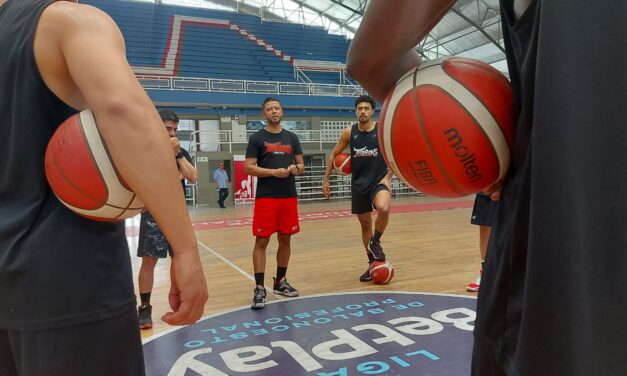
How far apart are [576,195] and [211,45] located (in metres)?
22.4

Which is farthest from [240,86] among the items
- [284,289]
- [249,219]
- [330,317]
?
[330,317]

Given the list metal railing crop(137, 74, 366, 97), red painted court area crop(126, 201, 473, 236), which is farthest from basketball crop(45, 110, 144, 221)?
metal railing crop(137, 74, 366, 97)

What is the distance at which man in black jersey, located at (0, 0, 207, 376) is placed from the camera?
0.94 metres

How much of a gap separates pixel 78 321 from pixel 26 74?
56cm

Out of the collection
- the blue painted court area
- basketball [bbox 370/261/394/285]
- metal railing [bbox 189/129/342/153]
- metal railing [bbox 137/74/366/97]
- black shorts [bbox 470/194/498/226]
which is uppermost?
metal railing [bbox 137/74/366/97]

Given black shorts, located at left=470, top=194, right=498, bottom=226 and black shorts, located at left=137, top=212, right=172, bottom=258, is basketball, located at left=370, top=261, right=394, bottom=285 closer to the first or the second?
black shorts, located at left=470, top=194, right=498, bottom=226

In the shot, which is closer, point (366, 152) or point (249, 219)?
point (366, 152)

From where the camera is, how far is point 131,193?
108 cm

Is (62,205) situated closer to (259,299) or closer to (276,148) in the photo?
(259,299)

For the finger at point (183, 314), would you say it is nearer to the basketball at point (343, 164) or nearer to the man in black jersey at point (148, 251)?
the man in black jersey at point (148, 251)

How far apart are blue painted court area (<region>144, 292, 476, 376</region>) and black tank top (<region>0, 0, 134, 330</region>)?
68.0 inches

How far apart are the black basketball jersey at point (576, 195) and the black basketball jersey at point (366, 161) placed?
13.8ft

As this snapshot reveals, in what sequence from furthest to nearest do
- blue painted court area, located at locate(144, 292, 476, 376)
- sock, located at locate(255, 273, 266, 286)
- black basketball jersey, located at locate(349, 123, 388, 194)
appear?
black basketball jersey, located at locate(349, 123, 388, 194), sock, located at locate(255, 273, 266, 286), blue painted court area, located at locate(144, 292, 476, 376)

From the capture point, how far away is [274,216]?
4.21m
